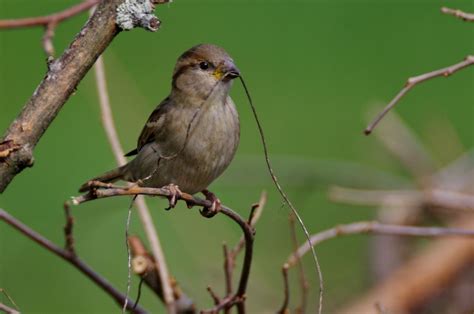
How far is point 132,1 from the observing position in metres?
1.65

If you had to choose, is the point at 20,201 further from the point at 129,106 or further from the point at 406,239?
the point at 406,239

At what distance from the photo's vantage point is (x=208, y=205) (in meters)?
2.19

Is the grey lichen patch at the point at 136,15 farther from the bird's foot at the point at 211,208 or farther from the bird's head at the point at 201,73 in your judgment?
the bird's head at the point at 201,73

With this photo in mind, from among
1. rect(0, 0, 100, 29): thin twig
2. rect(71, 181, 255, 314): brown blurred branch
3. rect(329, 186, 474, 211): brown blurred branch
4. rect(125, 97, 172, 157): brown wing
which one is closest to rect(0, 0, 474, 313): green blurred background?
rect(125, 97, 172, 157): brown wing

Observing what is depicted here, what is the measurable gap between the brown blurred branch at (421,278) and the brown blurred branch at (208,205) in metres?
1.36

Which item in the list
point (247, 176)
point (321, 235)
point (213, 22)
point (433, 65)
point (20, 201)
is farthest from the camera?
point (213, 22)

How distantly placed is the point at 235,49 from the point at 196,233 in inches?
127

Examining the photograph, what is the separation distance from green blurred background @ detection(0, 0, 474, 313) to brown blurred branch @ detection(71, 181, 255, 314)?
1156 mm

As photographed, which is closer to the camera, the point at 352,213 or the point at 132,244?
the point at 132,244

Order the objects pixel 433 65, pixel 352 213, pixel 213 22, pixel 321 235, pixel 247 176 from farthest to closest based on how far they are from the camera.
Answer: pixel 213 22
pixel 433 65
pixel 352 213
pixel 247 176
pixel 321 235

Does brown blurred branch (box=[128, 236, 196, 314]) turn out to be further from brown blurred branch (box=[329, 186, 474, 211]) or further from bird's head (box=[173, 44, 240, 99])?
brown blurred branch (box=[329, 186, 474, 211])

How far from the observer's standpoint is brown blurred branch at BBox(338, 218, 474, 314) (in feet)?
10.9

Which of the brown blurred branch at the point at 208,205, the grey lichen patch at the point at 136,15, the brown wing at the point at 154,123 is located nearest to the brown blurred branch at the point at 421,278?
the brown wing at the point at 154,123

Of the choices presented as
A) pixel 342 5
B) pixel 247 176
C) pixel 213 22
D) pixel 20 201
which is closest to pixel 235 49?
pixel 213 22
